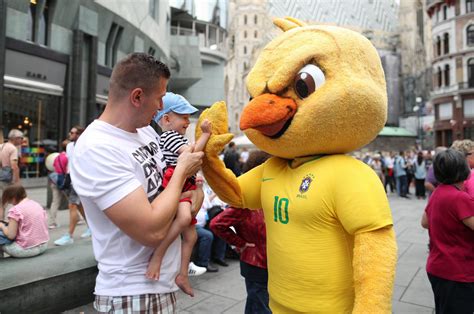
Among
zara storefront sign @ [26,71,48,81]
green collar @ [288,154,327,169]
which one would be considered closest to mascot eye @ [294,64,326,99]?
green collar @ [288,154,327,169]

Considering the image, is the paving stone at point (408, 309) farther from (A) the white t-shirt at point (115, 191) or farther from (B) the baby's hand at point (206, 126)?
(B) the baby's hand at point (206, 126)

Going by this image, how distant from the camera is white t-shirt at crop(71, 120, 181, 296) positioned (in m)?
1.58

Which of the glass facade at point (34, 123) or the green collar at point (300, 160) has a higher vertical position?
the glass facade at point (34, 123)

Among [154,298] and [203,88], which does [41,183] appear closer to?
[154,298]

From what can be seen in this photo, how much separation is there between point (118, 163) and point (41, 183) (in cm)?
1483

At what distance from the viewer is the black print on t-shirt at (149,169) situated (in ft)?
5.95

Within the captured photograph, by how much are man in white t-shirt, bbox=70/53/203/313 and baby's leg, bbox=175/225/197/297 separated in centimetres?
11

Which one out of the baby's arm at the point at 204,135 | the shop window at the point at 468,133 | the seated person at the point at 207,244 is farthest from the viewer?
the shop window at the point at 468,133

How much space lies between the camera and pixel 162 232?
1.64 meters

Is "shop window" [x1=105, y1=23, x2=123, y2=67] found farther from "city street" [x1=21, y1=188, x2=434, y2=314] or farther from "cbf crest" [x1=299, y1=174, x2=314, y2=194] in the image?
"cbf crest" [x1=299, y1=174, x2=314, y2=194]

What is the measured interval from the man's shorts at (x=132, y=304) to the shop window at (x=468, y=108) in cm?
4234

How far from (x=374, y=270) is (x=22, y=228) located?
13.8 ft

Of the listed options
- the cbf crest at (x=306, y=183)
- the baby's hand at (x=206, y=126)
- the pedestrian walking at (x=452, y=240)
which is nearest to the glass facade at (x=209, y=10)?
the pedestrian walking at (x=452, y=240)

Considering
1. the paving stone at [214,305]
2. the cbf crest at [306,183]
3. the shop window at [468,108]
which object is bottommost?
the paving stone at [214,305]
